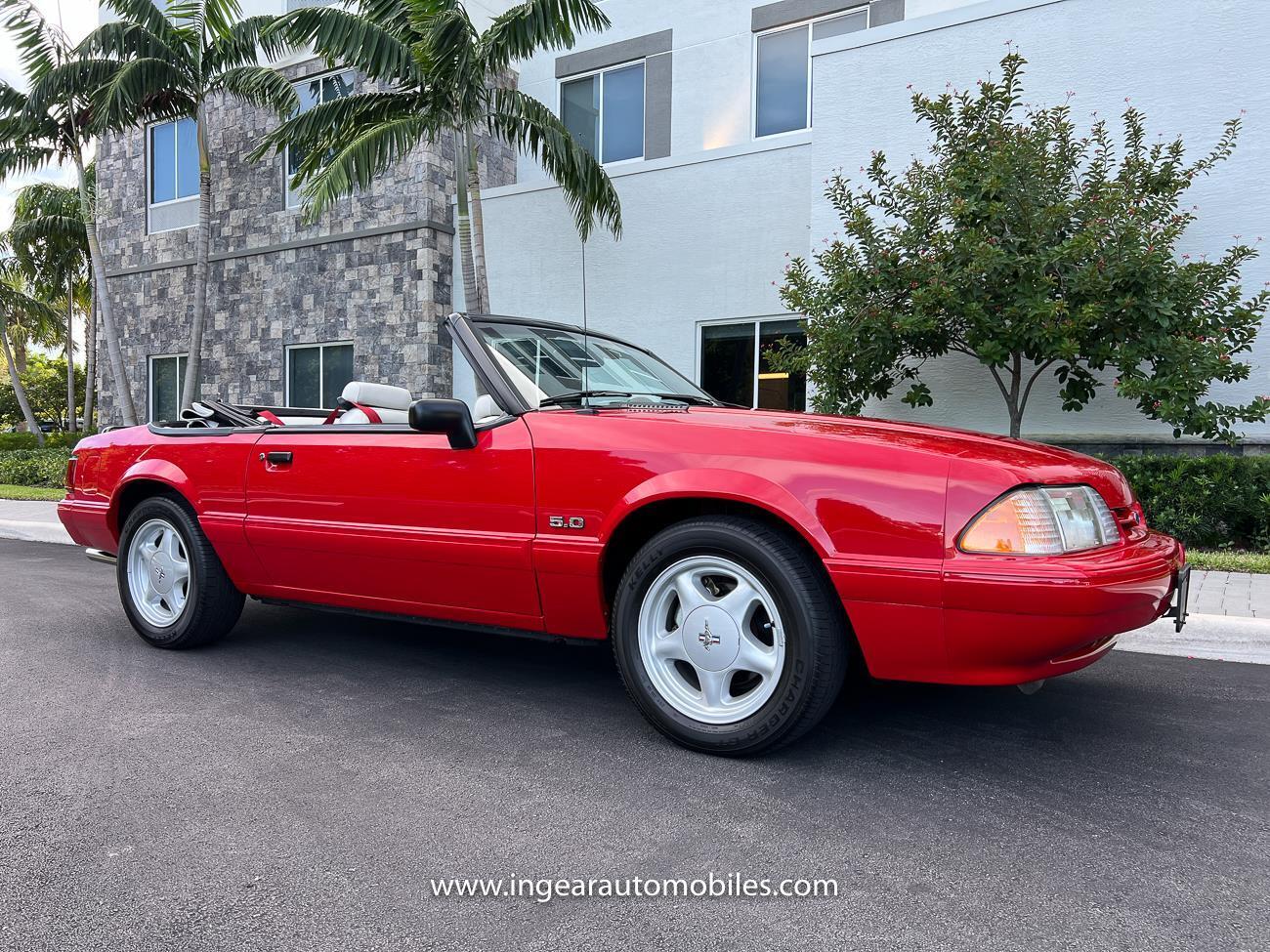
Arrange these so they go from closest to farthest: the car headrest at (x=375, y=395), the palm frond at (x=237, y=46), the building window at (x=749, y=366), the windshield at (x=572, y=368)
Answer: the windshield at (x=572, y=368) → the car headrest at (x=375, y=395) → the building window at (x=749, y=366) → the palm frond at (x=237, y=46)

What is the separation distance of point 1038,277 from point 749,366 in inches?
178

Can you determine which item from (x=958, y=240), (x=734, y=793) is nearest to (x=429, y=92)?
(x=958, y=240)

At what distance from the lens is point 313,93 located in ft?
53.2

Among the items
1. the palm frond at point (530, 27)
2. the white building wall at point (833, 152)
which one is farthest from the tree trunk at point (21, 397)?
the palm frond at point (530, 27)

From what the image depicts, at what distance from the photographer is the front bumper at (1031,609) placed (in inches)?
103

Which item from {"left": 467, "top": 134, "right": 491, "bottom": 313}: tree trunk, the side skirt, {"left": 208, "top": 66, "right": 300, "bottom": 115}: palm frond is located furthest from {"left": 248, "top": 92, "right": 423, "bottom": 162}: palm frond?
the side skirt

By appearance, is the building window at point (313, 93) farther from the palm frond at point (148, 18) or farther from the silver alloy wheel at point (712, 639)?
the silver alloy wheel at point (712, 639)

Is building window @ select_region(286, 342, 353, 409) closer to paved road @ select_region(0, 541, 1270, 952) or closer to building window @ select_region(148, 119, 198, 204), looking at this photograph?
building window @ select_region(148, 119, 198, 204)

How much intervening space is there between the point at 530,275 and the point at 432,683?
10.3 m

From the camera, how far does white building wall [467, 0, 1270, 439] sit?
8.76 m

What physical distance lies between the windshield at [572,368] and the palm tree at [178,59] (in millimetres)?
12402

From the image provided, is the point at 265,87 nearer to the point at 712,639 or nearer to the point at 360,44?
the point at 360,44

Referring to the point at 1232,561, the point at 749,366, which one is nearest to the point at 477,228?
the point at 749,366

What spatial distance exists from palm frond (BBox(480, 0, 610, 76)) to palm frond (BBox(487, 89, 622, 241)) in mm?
623
